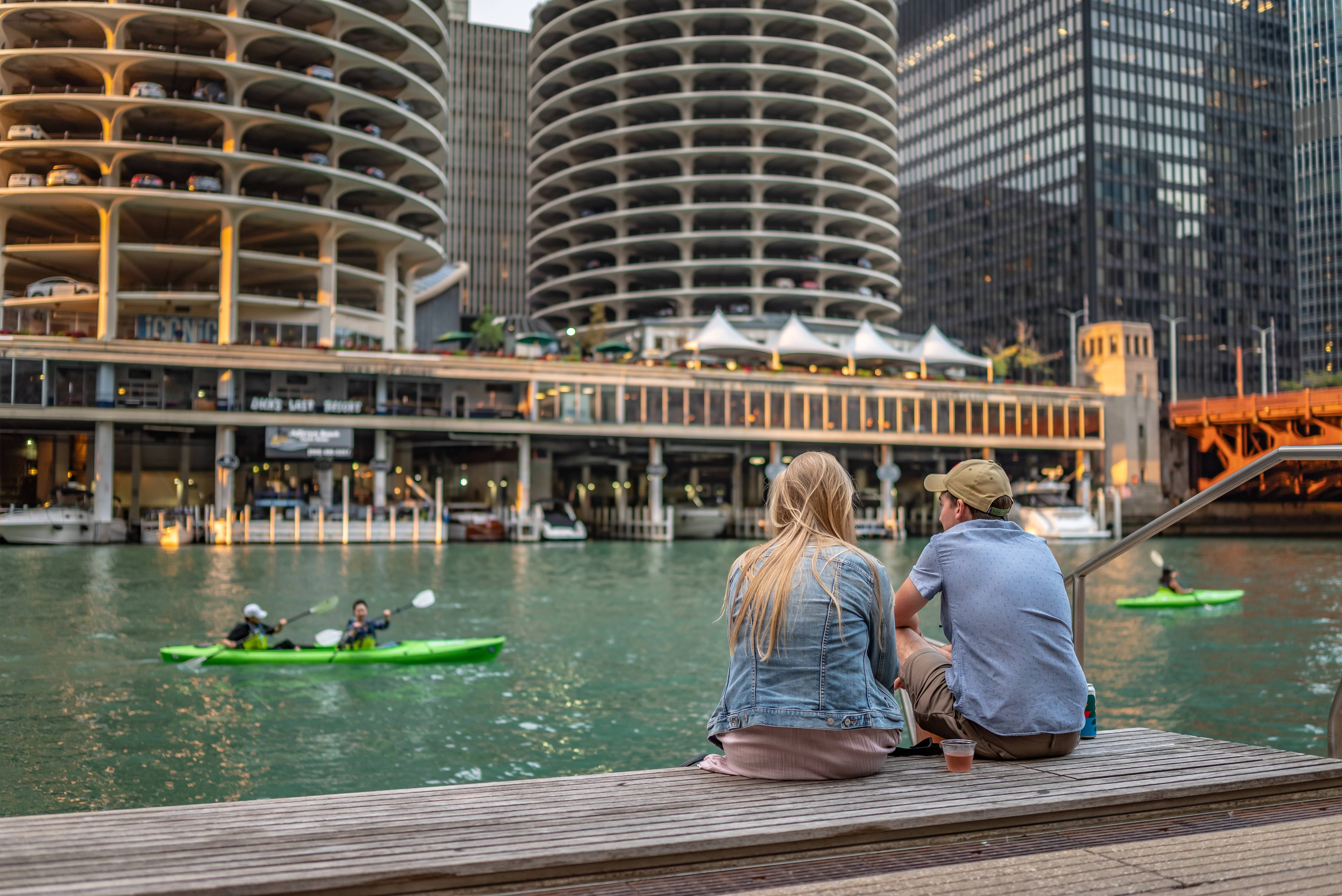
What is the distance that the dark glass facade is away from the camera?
15050 cm

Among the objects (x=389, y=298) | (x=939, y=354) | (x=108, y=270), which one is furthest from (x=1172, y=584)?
(x=108, y=270)

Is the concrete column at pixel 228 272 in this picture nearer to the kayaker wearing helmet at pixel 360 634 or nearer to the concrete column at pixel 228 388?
the concrete column at pixel 228 388

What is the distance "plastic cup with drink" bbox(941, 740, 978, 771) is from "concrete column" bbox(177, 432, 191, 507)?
5883cm

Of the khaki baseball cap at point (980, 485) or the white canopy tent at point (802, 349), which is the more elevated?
the white canopy tent at point (802, 349)

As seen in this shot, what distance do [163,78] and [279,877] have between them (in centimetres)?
7043

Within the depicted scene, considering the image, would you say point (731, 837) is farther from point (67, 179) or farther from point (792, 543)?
point (67, 179)

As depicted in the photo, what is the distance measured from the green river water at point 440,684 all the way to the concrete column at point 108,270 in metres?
29.0

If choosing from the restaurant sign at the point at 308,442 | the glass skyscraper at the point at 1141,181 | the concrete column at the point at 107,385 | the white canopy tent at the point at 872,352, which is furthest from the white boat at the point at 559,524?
the glass skyscraper at the point at 1141,181

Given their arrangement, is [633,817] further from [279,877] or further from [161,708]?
[161,708]

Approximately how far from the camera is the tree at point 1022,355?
102750 millimetres

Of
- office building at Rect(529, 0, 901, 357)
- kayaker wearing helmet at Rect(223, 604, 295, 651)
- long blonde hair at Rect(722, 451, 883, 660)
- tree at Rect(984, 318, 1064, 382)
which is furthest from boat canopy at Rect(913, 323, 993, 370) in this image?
long blonde hair at Rect(722, 451, 883, 660)

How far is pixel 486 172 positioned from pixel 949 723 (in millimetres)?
149393

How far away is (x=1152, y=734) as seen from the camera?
6.22m

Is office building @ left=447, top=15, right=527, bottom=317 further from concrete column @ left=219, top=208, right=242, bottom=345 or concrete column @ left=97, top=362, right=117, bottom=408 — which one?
concrete column @ left=97, top=362, right=117, bottom=408
